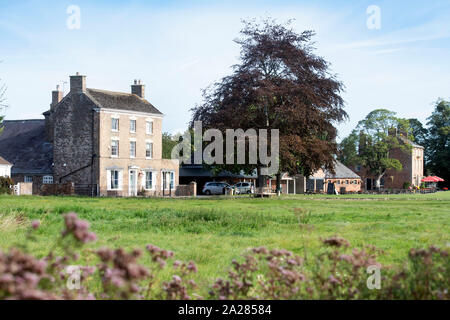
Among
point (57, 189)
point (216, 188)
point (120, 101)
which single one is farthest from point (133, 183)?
point (216, 188)

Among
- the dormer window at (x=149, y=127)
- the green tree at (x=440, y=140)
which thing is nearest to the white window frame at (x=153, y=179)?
the dormer window at (x=149, y=127)

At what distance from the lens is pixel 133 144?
58.5 meters

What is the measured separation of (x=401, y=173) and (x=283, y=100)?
63.7 metres

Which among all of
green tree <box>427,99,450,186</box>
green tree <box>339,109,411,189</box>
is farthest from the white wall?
green tree <box>427,99,450,186</box>

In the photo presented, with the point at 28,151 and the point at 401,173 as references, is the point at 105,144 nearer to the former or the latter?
the point at 28,151

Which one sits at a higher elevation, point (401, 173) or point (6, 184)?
point (401, 173)

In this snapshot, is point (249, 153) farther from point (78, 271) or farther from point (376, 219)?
point (78, 271)

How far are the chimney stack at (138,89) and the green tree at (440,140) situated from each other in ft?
220

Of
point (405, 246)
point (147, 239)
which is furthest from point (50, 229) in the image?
point (405, 246)

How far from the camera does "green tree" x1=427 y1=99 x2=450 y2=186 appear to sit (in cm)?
10350

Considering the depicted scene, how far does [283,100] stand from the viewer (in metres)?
44.8

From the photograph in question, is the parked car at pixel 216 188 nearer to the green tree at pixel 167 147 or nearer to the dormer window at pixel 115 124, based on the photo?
the dormer window at pixel 115 124

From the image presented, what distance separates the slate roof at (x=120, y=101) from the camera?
55781mm

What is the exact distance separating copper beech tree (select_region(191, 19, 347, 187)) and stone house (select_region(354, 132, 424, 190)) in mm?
55282
